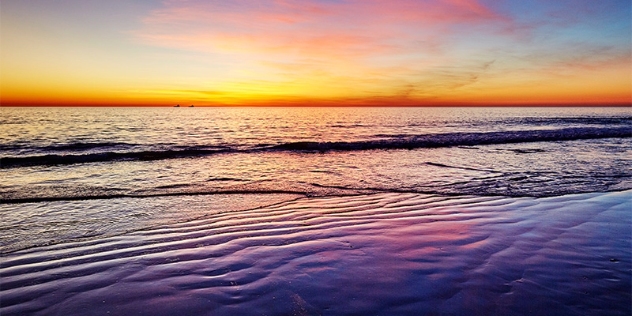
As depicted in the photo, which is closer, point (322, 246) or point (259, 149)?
point (322, 246)

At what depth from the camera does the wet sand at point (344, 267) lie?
3197 millimetres

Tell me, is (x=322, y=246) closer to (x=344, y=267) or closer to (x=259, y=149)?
(x=344, y=267)

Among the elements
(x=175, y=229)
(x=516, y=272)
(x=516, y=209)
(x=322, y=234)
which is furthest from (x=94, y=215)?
(x=516, y=209)

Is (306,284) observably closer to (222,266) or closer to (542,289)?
(222,266)

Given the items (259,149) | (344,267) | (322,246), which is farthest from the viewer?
(259,149)

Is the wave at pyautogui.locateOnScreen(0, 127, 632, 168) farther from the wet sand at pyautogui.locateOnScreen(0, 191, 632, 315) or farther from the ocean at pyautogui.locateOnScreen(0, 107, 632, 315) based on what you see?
the wet sand at pyautogui.locateOnScreen(0, 191, 632, 315)

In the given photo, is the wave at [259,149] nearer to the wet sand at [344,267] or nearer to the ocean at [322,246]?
the ocean at [322,246]

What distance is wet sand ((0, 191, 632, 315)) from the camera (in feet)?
10.5

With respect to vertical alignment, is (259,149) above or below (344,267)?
below

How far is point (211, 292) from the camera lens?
3436mm

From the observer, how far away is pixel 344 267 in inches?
158

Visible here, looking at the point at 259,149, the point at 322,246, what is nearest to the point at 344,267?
the point at 322,246

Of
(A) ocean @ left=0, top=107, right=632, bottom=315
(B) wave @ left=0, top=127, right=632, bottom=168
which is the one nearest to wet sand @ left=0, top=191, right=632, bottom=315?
(A) ocean @ left=0, top=107, right=632, bottom=315

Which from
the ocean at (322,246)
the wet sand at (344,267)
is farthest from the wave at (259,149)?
the wet sand at (344,267)
